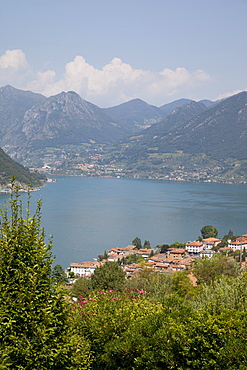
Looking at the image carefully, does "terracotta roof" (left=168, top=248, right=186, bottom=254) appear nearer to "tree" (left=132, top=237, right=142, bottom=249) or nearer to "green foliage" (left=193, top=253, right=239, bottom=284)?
"tree" (left=132, top=237, right=142, bottom=249)

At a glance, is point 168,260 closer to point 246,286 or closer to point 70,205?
point 246,286

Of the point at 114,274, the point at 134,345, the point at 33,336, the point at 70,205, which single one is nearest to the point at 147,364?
the point at 134,345

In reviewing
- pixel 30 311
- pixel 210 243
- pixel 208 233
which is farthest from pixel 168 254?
pixel 30 311

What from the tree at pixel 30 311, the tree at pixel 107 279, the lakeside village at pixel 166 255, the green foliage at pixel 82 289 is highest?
the tree at pixel 30 311

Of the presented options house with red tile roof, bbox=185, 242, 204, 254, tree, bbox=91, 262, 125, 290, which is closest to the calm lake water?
house with red tile roof, bbox=185, 242, 204, 254

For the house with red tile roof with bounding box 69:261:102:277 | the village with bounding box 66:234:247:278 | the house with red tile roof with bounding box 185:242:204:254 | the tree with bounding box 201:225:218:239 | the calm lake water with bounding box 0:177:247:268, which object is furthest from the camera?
the tree with bounding box 201:225:218:239

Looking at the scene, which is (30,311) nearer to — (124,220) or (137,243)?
(137,243)

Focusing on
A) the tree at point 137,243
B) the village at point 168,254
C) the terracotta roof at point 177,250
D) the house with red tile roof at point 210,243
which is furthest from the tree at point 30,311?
the house with red tile roof at point 210,243

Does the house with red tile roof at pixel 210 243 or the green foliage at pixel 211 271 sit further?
the house with red tile roof at pixel 210 243

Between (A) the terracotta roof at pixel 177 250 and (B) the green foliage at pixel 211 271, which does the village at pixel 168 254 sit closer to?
(A) the terracotta roof at pixel 177 250
